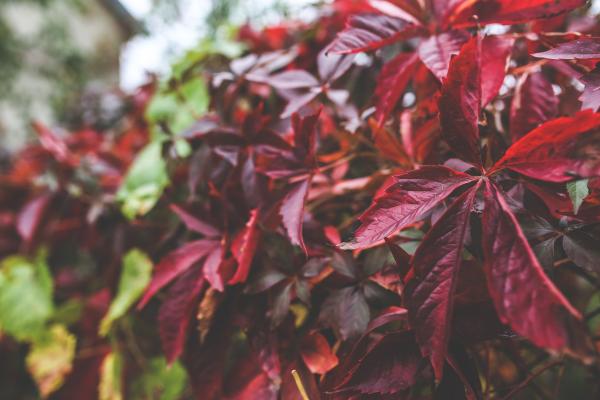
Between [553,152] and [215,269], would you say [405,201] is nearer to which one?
[553,152]

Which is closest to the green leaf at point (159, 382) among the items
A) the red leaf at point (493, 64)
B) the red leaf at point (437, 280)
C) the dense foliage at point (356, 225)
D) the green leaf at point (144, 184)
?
the dense foliage at point (356, 225)

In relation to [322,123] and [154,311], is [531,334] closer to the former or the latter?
[322,123]

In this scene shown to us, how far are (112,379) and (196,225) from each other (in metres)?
0.41

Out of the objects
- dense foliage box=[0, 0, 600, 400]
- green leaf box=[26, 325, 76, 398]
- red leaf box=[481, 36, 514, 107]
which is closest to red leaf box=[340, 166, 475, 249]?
dense foliage box=[0, 0, 600, 400]

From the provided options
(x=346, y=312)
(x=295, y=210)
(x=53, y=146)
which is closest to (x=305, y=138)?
(x=295, y=210)

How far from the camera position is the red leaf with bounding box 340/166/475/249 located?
37 cm

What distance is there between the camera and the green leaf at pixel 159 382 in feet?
2.36

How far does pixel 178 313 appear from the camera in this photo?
56cm

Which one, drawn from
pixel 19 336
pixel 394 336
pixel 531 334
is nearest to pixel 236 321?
pixel 394 336

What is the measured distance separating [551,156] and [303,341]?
328mm

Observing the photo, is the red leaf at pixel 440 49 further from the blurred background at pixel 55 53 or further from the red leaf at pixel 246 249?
the blurred background at pixel 55 53

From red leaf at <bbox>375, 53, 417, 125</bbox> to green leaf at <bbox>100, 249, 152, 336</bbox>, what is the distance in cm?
47

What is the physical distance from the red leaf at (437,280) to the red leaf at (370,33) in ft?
0.77

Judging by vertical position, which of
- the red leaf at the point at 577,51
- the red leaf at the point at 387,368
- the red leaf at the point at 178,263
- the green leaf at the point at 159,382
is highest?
the red leaf at the point at 577,51
